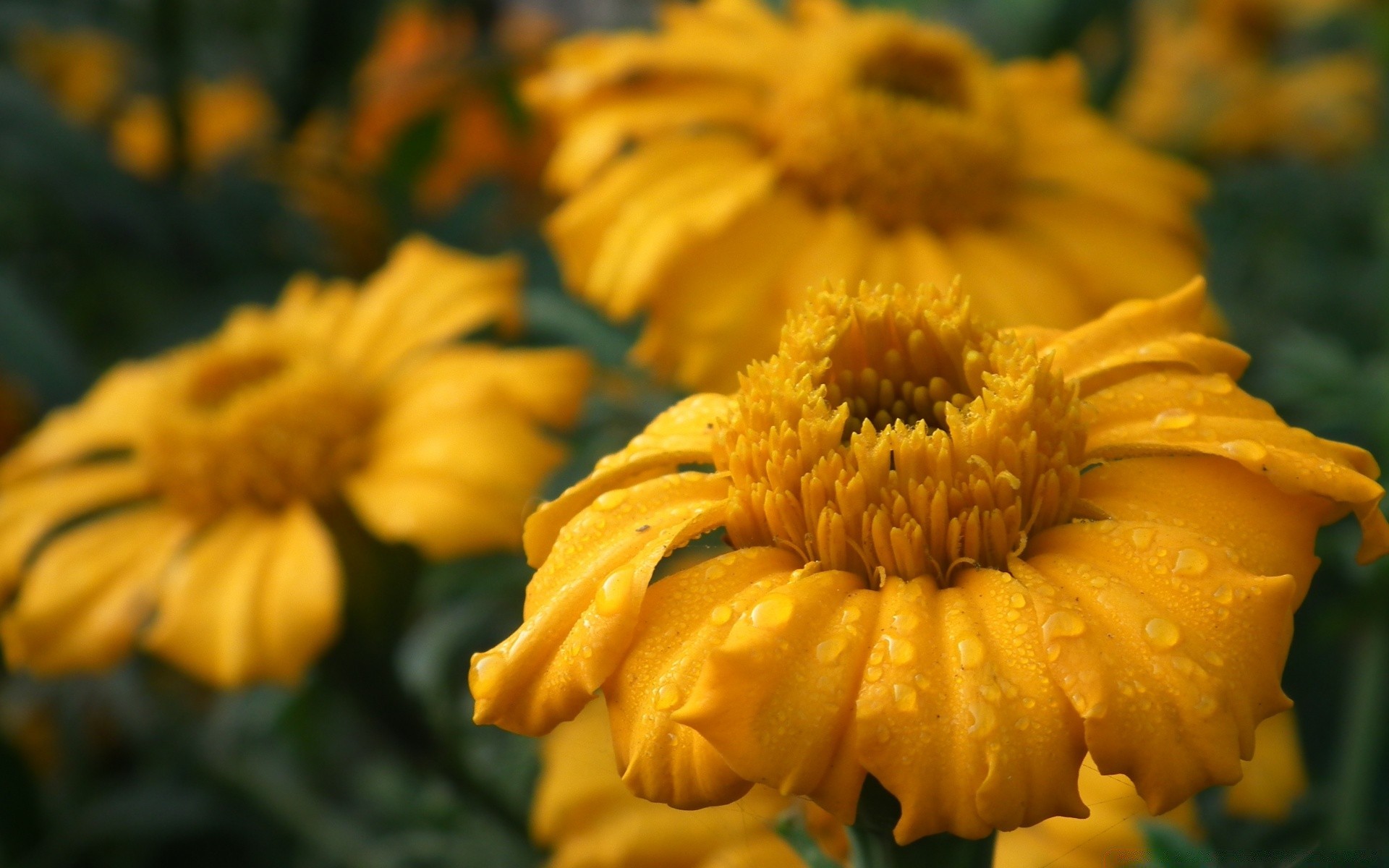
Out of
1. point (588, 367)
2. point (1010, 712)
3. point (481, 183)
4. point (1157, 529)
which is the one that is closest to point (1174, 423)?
point (1157, 529)

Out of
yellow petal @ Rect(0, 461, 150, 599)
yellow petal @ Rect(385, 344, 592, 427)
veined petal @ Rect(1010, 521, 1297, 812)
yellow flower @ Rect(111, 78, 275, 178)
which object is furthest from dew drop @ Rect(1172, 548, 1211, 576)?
yellow flower @ Rect(111, 78, 275, 178)

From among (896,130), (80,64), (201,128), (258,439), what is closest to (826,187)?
(896,130)

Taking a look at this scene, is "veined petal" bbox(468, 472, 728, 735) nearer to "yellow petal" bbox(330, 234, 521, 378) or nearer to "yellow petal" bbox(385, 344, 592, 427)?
"yellow petal" bbox(385, 344, 592, 427)

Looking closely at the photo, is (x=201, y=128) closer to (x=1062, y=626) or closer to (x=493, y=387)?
(x=493, y=387)

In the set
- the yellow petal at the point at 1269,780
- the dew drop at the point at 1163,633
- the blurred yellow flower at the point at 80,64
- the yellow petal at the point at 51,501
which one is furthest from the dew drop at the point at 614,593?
the blurred yellow flower at the point at 80,64

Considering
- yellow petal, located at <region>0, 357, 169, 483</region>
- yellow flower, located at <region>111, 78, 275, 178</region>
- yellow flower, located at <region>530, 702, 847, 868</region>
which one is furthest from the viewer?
yellow flower, located at <region>111, 78, 275, 178</region>

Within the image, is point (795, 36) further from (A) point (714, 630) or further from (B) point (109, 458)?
(A) point (714, 630)
